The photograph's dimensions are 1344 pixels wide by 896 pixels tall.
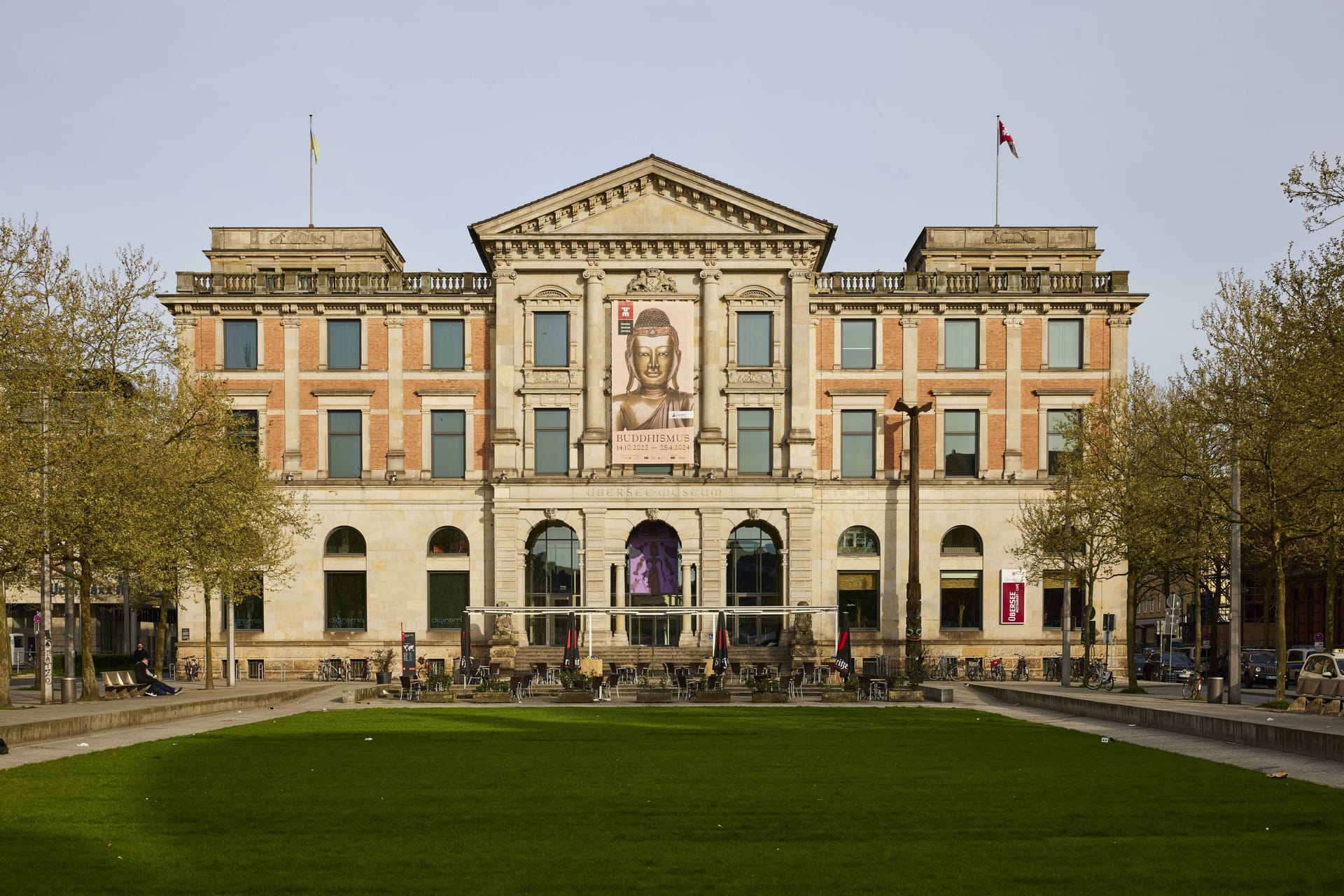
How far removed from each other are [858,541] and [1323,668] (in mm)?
27784

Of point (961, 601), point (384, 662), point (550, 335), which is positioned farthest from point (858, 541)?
point (384, 662)

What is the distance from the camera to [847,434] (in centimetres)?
7131

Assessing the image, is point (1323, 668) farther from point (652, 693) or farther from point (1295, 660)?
point (652, 693)

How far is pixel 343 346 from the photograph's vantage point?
71438mm

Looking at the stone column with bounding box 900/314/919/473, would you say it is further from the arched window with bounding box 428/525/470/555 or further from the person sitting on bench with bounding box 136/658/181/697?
the person sitting on bench with bounding box 136/658/181/697

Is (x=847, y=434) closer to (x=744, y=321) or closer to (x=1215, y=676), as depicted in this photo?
(x=744, y=321)

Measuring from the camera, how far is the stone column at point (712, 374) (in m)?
69.6

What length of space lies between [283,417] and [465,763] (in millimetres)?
47716

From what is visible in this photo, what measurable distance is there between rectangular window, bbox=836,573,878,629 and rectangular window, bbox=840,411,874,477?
496cm

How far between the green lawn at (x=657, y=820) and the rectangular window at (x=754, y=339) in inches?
1617

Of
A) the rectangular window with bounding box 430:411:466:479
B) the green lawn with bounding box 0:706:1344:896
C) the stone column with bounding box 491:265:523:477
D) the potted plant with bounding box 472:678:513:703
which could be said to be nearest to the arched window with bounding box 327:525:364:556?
the rectangular window with bounding box 430:411:466:479

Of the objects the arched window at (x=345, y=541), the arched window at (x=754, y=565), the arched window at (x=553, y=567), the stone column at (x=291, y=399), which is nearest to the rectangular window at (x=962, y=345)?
the arched window at (x=754, y=565)

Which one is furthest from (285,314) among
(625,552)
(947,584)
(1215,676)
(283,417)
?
(1215,676)

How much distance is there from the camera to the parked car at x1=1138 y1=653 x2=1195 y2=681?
2677 inches
